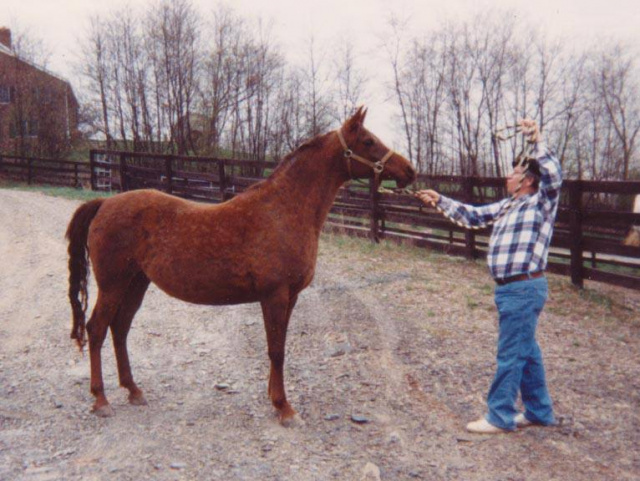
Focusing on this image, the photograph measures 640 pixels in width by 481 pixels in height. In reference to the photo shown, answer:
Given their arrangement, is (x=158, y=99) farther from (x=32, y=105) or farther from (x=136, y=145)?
(x=32, y=105)

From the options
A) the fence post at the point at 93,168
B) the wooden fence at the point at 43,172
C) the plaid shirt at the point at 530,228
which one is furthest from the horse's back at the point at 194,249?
the wooden fence at the point at 43,172

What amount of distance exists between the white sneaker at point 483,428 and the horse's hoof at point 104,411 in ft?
8.20

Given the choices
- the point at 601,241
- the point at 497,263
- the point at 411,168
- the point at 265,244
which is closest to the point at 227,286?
the point at 265,244

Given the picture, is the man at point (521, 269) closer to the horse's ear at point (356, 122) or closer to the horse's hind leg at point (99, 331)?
the horse's ear at point (356, 122)

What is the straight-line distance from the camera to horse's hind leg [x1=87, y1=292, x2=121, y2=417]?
407 cm

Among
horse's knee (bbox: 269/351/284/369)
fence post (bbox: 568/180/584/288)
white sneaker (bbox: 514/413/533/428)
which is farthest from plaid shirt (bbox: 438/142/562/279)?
fence post (bbox: 568/180/584/288)

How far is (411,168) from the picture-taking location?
3.95 meters

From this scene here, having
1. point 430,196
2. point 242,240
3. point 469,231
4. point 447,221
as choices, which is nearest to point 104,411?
point 242,240

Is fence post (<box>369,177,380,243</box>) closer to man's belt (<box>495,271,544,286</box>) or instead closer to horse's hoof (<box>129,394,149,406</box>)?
horse's hoof (<box>129,394,149,406</box>)

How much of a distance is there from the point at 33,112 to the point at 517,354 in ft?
104

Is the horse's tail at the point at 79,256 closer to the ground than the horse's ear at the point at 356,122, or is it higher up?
A: closer to the ground

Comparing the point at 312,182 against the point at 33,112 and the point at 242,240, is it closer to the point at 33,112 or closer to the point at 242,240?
the point at 242,240

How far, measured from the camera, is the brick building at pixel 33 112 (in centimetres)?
2953

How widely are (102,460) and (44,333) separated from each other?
3.09 meters
